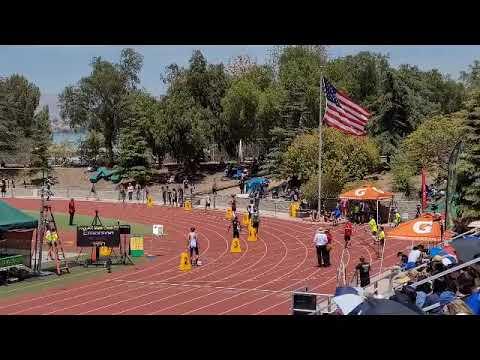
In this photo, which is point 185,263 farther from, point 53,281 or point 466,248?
point 466,248

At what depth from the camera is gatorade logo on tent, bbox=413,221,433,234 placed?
15125mm

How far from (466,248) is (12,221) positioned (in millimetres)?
11210

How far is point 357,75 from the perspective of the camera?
2741 inches

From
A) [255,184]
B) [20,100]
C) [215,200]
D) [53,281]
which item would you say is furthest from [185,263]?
[20,100]

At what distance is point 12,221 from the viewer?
17.3 m

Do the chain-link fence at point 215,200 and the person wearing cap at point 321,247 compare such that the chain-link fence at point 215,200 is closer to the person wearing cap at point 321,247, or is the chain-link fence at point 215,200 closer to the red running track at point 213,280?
the red running track at point 213,280

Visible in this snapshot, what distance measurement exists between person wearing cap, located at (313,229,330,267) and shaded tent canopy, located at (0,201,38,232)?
7.93 m

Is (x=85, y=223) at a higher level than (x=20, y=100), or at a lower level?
lower

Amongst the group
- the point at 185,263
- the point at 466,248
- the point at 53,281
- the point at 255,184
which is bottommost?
the point at 53,281

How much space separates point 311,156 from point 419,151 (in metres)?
6.14

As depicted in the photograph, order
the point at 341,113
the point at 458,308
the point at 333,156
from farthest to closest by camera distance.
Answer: the point at 333,156
the point at 341,113
the point at 458,308

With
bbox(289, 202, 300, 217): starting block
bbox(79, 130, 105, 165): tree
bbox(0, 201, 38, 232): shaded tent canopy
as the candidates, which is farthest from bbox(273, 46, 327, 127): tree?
bbox(0, 201, 38, 232): shaded tent canopy
